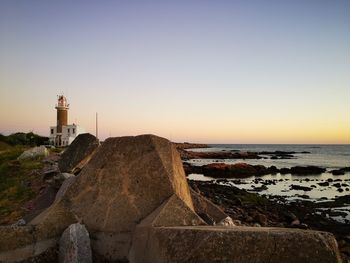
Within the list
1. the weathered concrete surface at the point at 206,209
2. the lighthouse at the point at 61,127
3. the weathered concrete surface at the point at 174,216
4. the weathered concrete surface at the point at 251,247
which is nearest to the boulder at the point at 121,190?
the weathered concrete surface at the point at 174,216

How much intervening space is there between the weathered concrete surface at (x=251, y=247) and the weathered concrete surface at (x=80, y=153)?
23.5ft

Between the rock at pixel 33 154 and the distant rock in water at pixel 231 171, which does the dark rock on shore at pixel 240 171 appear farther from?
the rock at pixel 33 154

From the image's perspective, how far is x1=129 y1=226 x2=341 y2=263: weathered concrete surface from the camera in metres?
3.22

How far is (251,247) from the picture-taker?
3299mm

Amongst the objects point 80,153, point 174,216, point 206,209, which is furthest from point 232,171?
point 174,216

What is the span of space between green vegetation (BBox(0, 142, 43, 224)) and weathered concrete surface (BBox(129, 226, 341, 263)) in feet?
23.1

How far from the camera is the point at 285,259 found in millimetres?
3227

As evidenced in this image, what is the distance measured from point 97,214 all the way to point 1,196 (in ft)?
29.1

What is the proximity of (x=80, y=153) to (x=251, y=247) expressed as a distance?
26.3ft

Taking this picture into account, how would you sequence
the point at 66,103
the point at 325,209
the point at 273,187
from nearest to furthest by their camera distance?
the point at 325,209 → the point at 273,187 → the point at 66,103

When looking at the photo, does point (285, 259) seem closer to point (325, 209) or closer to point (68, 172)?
point (68, 172)

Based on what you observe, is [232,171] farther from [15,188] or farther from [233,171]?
Answer: [15,188]

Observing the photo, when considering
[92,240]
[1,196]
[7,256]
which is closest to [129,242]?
[92,240]

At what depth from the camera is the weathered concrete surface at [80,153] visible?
33.8 feet
